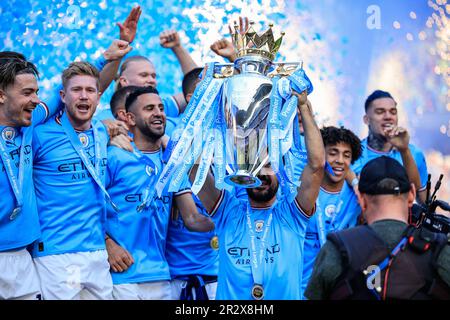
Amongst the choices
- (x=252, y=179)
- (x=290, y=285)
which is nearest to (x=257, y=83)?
(x=252, y=179)

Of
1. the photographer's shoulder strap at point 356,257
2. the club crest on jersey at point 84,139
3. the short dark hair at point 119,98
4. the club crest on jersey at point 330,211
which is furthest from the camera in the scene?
the short dark hair at point 119,98

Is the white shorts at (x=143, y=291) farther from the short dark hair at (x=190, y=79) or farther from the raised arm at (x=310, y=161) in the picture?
the short dark hair at (x=190, y=79)

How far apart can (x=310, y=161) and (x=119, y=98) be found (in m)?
1.63

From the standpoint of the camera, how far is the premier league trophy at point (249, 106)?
3.81m

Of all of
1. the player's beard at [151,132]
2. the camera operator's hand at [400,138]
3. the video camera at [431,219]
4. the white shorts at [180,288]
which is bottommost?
the white shorts at [180,288]

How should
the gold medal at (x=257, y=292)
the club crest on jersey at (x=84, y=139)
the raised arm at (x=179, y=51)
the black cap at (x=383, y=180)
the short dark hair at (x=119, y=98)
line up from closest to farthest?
1. the black cap at (x=383, y=180)
2. the gold medal at (x=257, y=292)
3. the club crest on jersey at (x=84, y=139)
4. the short dark hair at (x=119, y=98)
5. the raised arm at (x=179, y=51)

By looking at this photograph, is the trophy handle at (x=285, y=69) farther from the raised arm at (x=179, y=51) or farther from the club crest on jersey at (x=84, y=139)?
the raised arm at (x=179, y=51)

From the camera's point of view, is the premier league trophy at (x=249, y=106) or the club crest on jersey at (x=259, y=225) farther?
the club crest on jersey at (x=259, y=225)

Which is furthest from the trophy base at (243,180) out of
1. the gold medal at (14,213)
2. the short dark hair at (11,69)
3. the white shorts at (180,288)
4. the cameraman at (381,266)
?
the short dark hair at (11,69)

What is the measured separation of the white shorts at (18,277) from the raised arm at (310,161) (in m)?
1.46

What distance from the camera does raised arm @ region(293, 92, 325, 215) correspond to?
3.96m

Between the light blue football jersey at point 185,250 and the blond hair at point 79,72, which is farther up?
the blond hair at point 79,72

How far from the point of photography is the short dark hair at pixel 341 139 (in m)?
4.84

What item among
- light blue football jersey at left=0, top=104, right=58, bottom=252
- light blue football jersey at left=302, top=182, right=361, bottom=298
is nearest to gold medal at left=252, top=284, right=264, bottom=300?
light blue football jersey at left=302, top=182, right=361, bottom=298
